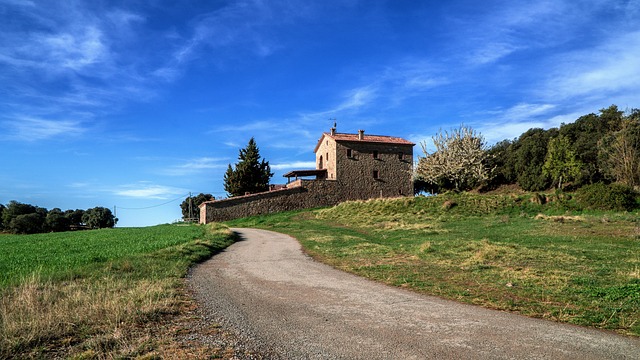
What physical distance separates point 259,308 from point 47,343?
12.4 ft

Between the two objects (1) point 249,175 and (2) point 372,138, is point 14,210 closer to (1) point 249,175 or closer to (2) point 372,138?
(1) point 249,175

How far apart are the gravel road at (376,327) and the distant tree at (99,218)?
97.4 m

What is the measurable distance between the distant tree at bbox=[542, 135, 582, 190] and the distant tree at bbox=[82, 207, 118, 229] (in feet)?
317

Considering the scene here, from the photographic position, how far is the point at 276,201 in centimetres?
5053

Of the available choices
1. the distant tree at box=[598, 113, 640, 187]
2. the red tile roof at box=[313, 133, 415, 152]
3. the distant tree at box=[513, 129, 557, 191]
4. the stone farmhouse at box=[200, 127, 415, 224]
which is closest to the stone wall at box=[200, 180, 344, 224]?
the stone farmhouse at box=[200, 127, 415, 224]

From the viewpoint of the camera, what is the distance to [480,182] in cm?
6638

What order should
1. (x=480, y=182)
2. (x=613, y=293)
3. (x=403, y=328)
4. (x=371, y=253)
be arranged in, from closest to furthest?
(x=403, y=328) < (x=613, y=293) < (x=371, y=253) < (x=480, y=182)

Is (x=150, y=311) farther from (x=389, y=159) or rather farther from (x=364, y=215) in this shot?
(x=389, y=159)

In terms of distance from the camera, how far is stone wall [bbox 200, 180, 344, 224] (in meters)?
47.3

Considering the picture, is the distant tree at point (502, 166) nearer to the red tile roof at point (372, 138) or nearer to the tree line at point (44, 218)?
the red tile roof at point (372, 138)

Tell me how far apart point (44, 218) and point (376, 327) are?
94.0 m

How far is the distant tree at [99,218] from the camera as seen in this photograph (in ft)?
306

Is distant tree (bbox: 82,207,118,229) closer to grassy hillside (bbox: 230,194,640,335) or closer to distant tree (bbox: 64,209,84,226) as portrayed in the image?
distant tree (bbox: 64,209,84,226)

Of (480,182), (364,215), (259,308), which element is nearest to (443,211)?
(364,215)
